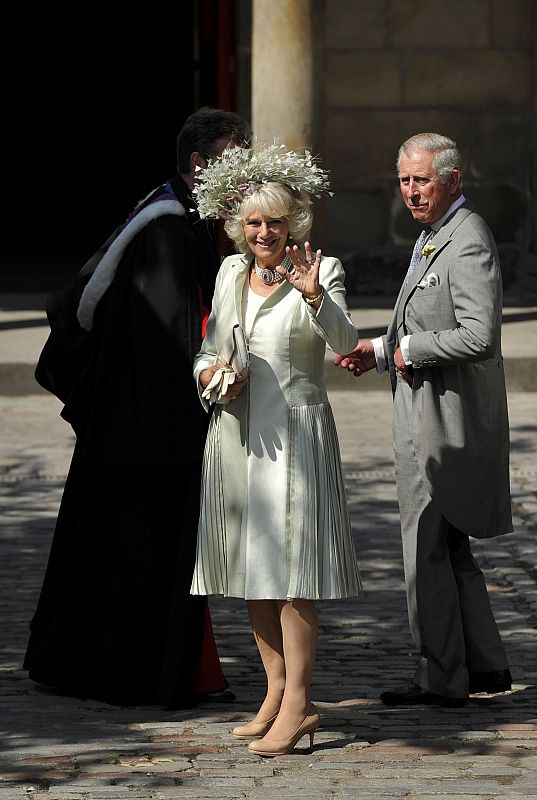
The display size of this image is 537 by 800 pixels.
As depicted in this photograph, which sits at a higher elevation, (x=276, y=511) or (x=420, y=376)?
(x=420, y=376)

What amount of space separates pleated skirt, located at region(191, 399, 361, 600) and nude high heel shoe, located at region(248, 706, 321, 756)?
367 millimetres

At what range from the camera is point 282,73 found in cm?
1191

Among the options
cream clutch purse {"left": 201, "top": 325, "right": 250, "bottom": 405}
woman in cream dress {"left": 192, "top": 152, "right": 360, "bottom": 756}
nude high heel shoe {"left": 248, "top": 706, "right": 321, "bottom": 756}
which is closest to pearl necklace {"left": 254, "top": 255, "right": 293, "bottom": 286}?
woman in cream dress {"left": 192, "top": 152, "right": 360, "bottom": 756}

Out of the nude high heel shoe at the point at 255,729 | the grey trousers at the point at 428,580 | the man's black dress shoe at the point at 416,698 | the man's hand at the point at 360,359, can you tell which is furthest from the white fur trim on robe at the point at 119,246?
the man's black dress shoe at the point at 416,698

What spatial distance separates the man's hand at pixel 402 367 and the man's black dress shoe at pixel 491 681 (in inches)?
38.8

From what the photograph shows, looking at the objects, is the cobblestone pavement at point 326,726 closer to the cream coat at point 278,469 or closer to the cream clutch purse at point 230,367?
the cream coat at point 278,469

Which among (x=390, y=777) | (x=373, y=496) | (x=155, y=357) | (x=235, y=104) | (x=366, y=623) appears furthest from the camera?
(x=235, y=104)

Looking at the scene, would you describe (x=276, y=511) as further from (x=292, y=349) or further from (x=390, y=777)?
(x=390, y=777)

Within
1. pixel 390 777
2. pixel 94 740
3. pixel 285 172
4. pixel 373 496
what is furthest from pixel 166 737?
pixel 373 496

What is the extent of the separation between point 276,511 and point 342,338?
54 cm

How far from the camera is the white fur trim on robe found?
18.6 feet

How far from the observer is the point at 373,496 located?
344 inches

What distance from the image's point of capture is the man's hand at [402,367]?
5426 mm

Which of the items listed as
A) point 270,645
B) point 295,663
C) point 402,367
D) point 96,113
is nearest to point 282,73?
point 402,367
